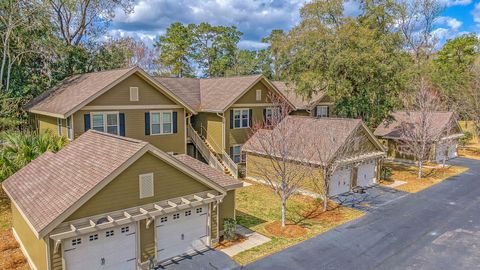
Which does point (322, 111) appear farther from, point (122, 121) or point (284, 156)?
point (122, 121)

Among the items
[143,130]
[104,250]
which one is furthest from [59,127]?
[104,250]

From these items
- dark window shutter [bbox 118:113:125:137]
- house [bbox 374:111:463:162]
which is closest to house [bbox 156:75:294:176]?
dark window shutter [bbox 118:113:125:137]

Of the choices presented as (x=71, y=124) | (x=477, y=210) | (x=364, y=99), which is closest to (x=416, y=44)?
(x=364, y=99)

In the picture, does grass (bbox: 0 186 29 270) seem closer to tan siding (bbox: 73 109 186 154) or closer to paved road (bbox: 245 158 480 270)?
tan siding (bbox: 73 109 186 154)

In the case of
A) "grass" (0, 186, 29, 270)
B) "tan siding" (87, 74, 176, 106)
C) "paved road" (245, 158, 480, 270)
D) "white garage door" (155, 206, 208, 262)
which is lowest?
"paved road" (245, 158, 480, 270)

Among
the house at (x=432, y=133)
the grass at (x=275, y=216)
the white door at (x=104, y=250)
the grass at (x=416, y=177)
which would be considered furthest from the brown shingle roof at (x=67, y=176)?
the house at (x=432, y=133)

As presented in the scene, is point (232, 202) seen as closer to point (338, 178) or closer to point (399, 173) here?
point (338, 178)

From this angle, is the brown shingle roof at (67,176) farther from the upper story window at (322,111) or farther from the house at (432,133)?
the house at (432,133)
